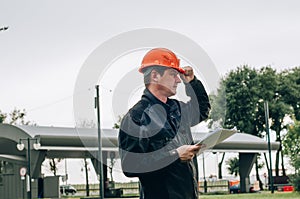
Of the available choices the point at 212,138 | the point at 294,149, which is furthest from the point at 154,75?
the point at 294,149

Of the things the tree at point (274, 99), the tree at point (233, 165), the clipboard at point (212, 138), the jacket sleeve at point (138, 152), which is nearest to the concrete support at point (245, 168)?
the tree at point (274, 99)

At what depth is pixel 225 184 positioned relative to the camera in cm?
6244

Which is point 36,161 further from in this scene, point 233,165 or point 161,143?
point 233,165

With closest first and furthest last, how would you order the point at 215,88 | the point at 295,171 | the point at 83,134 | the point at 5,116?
the point at 215,88 → the point at 83,134 → the point at 295,171 → the point at 5,116

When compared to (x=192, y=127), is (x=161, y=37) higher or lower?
higher

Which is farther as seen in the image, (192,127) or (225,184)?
(225,184)

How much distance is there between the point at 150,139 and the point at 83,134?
72 centimetres

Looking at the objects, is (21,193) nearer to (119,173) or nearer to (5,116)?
(5,116)

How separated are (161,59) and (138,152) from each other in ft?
1.81

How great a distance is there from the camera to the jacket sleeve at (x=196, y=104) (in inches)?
173

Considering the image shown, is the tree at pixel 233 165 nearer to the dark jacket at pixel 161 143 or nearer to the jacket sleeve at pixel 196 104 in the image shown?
the jacket sleeve at pixel 196 104

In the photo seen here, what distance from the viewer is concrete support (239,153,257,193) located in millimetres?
59000

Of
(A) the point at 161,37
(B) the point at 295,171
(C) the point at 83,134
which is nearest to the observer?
(A) the point at 161,37

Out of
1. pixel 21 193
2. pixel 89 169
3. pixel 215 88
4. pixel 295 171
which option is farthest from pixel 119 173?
pixel 89 169
